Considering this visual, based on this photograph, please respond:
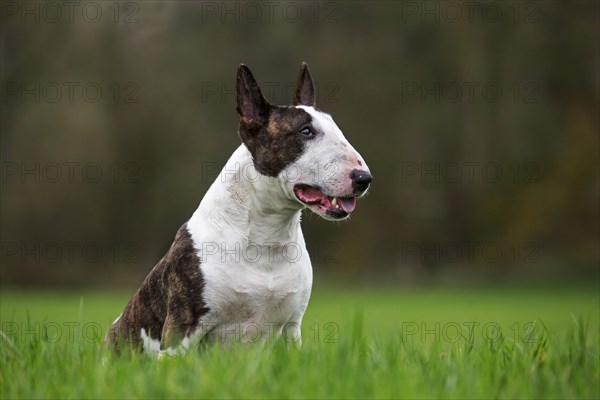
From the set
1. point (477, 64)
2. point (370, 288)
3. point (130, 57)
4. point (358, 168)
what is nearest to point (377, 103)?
point (477, 64)

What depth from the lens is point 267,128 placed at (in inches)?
200

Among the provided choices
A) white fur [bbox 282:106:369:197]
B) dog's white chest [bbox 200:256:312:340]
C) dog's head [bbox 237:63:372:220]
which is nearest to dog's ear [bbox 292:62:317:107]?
dog's head [bbox 237:63:372:220]

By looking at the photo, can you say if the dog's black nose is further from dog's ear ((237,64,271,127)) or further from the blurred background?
the blurred background

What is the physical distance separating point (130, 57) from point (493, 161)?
12.6 meters

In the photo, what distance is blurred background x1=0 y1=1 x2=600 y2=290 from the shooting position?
25.2m

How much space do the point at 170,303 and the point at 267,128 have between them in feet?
4.02

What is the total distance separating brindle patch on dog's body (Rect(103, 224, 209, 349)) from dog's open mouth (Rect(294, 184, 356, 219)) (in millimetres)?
752

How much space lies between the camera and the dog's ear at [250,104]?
5.11 m

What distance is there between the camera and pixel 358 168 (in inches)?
186

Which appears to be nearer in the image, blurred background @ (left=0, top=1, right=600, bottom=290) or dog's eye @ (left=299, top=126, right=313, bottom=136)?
dog's eye @ (left=299, top=126, right=313, bottom=136)

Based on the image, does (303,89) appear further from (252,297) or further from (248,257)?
(252,297)

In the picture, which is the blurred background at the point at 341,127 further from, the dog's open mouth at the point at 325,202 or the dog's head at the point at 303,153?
the dog's open mouth at the point at 325,202

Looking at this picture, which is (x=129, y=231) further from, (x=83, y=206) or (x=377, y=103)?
(x=377, y=103)

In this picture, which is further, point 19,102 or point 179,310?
point 19,102
